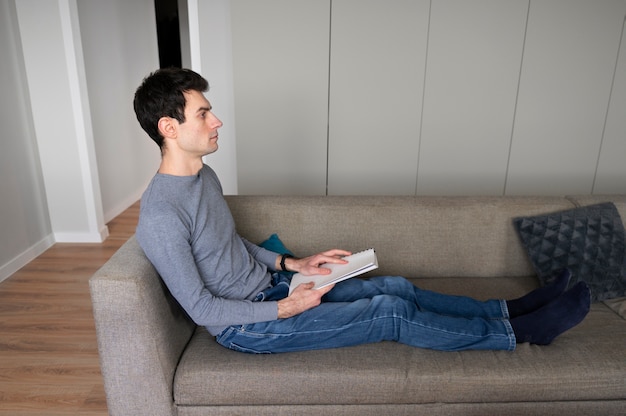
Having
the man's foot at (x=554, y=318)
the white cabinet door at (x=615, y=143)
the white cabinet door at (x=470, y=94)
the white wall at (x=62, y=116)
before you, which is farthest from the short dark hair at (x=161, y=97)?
the white cabinet door at (x=615, y=143)

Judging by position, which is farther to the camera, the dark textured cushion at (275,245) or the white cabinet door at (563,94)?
the white cabinet door at (563,94)

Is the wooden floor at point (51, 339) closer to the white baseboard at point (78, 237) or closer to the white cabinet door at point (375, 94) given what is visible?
the white baseboard at point (78, 237)

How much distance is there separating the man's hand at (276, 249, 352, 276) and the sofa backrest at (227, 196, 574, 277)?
0.86 ft

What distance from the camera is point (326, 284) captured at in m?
1.48

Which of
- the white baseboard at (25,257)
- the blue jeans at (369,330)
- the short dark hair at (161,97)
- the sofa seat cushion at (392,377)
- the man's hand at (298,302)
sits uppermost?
the short dark hair at (161,97)

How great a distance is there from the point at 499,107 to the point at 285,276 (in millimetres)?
1803

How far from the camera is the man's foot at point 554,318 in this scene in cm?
148

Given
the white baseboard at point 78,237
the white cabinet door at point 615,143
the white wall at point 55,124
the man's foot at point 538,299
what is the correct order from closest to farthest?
the man's foot at point 538,299 < the white cabinet door at point 615,143 < the white wall at point 55,124 < the white baseboard at point 78,237

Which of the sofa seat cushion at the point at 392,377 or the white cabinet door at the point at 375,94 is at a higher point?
the white cabinet door at the point at 375,94

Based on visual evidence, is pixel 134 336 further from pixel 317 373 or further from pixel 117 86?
pixel 117 86

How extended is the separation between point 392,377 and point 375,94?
1.79 m

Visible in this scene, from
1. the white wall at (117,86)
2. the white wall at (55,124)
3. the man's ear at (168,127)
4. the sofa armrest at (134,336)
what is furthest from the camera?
the white wall at (117,86)

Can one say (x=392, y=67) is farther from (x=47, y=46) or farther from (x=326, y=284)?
(x=47, y=46)

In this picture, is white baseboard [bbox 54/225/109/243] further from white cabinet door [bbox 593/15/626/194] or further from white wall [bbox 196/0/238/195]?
white cabinet door [bbox 593/15/626/194]
